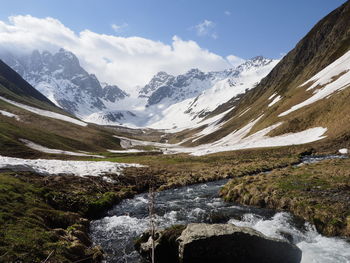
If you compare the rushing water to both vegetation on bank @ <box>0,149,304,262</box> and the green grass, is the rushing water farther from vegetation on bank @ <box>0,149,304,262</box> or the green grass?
the green grass

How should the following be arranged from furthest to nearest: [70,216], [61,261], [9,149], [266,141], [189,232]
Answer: [266,141], [9,149], [70,216], [189,232], [61,261]

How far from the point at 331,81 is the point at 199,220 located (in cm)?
9167

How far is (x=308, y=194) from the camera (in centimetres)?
2750

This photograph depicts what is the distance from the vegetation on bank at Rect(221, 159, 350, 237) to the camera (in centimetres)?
2169

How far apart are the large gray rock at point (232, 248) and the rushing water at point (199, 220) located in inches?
Answer: 77.0

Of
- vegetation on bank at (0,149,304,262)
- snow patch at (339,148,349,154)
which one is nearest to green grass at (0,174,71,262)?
vegetation on bank at (0,149,304,262)

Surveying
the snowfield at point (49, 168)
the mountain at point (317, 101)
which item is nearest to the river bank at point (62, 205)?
the snowfield at point (49, 168)

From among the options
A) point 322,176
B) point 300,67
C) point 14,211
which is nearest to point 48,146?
point 14,211

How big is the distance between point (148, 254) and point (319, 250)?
10876 mm

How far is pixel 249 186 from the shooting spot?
33.8 meters

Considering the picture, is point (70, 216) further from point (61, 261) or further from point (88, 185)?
point (88, 185)

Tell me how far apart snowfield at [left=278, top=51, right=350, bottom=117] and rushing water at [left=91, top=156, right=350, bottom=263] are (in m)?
69.2

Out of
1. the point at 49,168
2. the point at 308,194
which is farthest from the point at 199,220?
the point at 49,168

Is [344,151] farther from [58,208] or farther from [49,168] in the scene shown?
[49,168]
